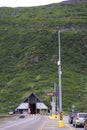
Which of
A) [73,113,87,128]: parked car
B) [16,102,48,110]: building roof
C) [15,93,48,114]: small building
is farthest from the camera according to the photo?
[15,93,48,114]: small building

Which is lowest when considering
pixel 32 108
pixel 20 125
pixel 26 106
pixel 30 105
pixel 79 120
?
pixel 20 125

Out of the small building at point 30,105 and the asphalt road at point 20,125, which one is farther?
the small building at point 30,105

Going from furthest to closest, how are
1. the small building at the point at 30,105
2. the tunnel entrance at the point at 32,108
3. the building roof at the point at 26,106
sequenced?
the tunnel entrance at the point at 32,108, the small building at the point at 30,105, the building roof at the point at 26,106

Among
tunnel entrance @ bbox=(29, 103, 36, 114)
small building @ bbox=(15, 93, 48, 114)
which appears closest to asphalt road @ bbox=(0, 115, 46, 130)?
small building @ bbox=(15, 93, 48, 114)

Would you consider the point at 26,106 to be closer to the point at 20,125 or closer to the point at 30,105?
the point at 30,105

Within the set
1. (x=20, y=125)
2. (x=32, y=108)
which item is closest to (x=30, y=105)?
(x=32, y=108)

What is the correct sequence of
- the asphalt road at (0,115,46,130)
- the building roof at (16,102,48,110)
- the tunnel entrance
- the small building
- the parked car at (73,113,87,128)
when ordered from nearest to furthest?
the asphalt road at (0,115,46,130) → the parked car at (73,113,87,128) → the building roof at (16,102,48,110) → the small building → the tunnel entrance

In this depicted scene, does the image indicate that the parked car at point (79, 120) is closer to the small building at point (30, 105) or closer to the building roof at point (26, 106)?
the small building at point (30, 105)

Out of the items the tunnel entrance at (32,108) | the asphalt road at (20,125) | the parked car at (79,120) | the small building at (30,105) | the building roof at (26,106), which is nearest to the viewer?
the asphalt road at (20,125)

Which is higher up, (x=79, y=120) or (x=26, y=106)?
(x=26, y=106)

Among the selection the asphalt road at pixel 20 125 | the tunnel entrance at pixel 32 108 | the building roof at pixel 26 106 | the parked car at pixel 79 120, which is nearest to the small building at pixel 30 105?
the building roof at pixel 26 106

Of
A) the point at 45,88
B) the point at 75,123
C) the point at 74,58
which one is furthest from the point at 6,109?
the point at 75,123

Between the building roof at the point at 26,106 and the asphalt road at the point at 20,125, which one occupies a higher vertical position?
the building roof at the point at 26,106

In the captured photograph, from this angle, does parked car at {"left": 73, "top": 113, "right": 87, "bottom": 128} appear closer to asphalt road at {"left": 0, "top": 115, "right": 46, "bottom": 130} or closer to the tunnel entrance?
asphalt road at {"left": 0, "top": 115, "right": 46, "bottom": 130}
